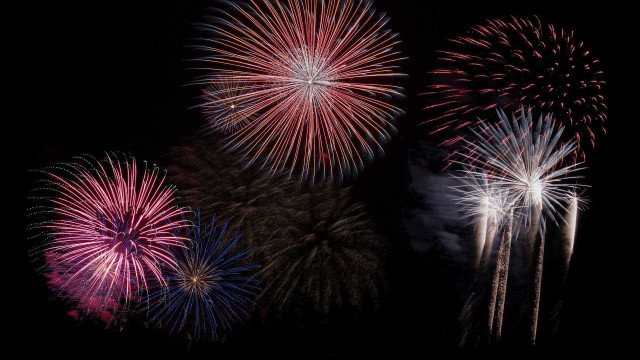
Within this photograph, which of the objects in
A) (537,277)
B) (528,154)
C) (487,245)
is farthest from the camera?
(487,245)

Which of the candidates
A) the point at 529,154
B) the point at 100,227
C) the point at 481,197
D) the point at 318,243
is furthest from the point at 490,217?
the point at 100,227

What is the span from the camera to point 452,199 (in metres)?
20.6

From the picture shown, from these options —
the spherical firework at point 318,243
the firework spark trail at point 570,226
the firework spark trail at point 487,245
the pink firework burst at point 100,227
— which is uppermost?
the firework spark trail at point 570,226

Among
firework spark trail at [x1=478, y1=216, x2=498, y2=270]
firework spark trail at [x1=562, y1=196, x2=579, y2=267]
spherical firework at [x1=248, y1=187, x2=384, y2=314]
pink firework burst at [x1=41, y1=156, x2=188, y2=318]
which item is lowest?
pink firework burst at [x1=41, y1=156, x2=188, y2=318]

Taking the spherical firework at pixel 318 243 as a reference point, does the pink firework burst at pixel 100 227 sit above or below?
below

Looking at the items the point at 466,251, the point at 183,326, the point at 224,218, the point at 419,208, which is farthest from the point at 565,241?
the point at 183,326

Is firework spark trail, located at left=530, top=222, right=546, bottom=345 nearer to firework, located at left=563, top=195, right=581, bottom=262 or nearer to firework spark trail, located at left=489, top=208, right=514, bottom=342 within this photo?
firework spark trail, located at left=489, top=208, right=514, bottom=342

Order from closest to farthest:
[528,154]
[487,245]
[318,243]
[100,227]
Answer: [100,227], [528,154], [318,243], [487,245]

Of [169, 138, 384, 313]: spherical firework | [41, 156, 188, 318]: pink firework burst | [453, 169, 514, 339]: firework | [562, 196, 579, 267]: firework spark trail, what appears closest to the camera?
[41, 156, 188, 318]: pink firework burst

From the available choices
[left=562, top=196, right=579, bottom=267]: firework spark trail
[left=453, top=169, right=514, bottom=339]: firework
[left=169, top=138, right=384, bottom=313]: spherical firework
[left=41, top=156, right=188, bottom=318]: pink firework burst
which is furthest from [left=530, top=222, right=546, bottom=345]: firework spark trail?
[left=41, top=156, right=188, bottom=318]: pink firework burst

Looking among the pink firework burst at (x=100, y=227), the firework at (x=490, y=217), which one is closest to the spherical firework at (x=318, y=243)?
the pink firework burst at (x=100, y=227)

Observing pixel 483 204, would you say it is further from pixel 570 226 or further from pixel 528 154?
pixel 528 154

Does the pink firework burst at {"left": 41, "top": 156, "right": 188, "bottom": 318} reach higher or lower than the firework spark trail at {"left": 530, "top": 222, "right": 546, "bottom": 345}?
lower

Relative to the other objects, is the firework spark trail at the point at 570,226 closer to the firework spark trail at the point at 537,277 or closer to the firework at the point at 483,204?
the firework spark trail at the point at 537,277
